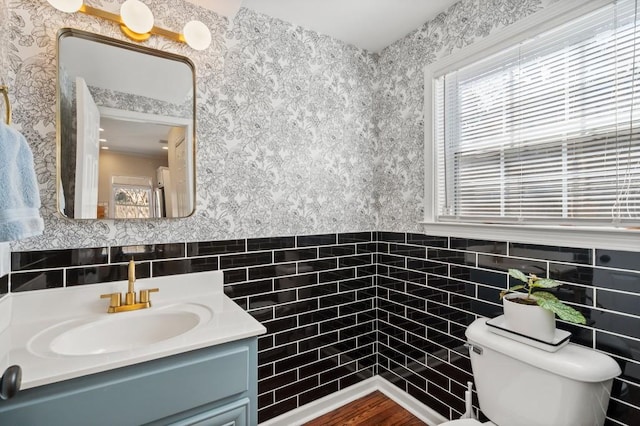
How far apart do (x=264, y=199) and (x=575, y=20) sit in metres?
1.60

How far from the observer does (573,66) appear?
127 cm

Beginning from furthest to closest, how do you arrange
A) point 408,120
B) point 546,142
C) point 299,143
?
1. point 408,120
2. point 299,143
3. point 546,142

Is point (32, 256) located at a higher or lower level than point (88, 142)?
lower

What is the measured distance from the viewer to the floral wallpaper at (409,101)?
1604 mm

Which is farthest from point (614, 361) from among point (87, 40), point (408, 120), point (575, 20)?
point (87, 40)

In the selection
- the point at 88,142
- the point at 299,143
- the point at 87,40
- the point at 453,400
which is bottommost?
the point at 453,400

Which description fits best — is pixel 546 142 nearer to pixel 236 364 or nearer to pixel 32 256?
pixel 236 364

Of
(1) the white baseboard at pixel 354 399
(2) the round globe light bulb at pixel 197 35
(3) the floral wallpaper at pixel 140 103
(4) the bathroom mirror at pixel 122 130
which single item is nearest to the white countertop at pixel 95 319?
(4) the bathroom mirror at pixel 122 130


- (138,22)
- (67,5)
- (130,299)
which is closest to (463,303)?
(130,299)

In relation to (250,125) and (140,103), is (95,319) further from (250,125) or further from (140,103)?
(250,125)

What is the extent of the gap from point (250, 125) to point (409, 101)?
3.32 feet

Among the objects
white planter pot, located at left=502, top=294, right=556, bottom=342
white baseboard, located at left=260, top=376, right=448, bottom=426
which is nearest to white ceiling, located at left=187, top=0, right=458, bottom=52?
white planter pot, located at left=502, top=294, right=556, bottom=342

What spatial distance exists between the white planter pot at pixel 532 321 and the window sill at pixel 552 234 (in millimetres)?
321

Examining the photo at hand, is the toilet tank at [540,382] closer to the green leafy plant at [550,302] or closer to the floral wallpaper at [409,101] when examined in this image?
the green leafy plant at [550,302]
